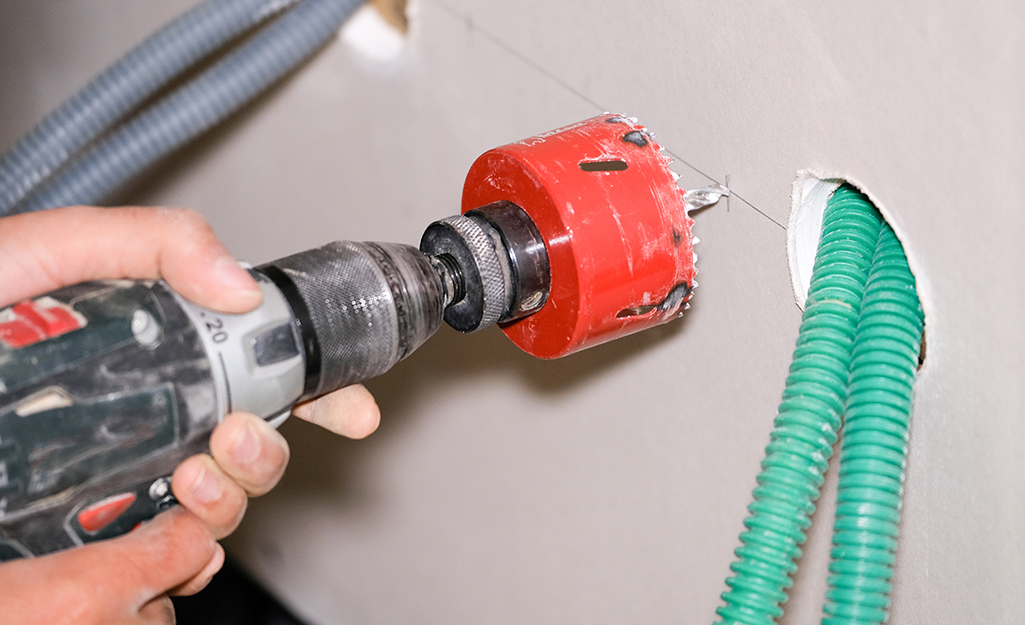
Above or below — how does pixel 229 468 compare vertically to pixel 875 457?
below

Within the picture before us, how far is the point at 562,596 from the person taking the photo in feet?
3.59

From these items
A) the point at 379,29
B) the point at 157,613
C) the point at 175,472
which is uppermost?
the point at 379,29

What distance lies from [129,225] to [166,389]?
0.14 m

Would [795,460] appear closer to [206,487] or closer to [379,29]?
[206,487]

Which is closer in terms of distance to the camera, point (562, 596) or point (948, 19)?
point (948, 19)

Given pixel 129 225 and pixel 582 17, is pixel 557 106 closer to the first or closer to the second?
pixel 582 17

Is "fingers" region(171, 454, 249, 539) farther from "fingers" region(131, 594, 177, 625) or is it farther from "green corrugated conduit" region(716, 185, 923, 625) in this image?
"green corrugated conduit" region(716, 185, 923, 625)

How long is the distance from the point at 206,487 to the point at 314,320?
137 millimetres

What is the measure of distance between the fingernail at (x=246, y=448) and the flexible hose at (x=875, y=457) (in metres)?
0.38

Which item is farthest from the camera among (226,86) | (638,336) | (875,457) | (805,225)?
(226,86)

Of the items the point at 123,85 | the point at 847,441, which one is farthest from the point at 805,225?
the point at 123,85

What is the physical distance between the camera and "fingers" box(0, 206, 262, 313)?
0.63 meters

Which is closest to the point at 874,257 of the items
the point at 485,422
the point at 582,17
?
the point at 582,17

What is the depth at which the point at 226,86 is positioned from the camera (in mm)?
1061
